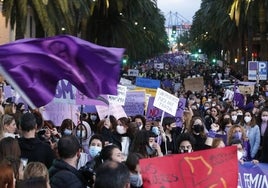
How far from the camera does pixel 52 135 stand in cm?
950

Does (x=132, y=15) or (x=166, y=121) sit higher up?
(x=132, y=15)

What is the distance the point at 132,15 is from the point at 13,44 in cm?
3245

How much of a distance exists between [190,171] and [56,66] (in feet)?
5.45

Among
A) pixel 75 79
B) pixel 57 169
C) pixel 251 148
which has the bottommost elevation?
pixel 251 148

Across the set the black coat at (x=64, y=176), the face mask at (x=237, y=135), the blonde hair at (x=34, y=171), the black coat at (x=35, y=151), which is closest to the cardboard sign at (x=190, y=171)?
the black coat at (x=64, y=176)

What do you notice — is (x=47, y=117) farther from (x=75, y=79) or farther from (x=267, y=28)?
(x=267, y=28)

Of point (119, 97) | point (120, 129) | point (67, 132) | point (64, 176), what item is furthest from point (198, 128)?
point (64, 176)

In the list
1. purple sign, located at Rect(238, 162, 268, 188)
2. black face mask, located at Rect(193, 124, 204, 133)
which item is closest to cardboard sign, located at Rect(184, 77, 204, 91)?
black face mask, located at Rect(193, 124, 204, 133)

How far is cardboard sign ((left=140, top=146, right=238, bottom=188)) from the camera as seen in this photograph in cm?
580

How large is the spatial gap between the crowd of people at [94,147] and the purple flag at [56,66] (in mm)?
520

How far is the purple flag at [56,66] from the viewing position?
631 centimetres

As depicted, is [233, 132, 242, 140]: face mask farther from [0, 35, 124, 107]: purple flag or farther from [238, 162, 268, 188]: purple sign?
[0, 35, 124, 107]: purple flag

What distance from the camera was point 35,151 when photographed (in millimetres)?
6801

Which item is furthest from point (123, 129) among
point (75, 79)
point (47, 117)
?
point (75, 79)
